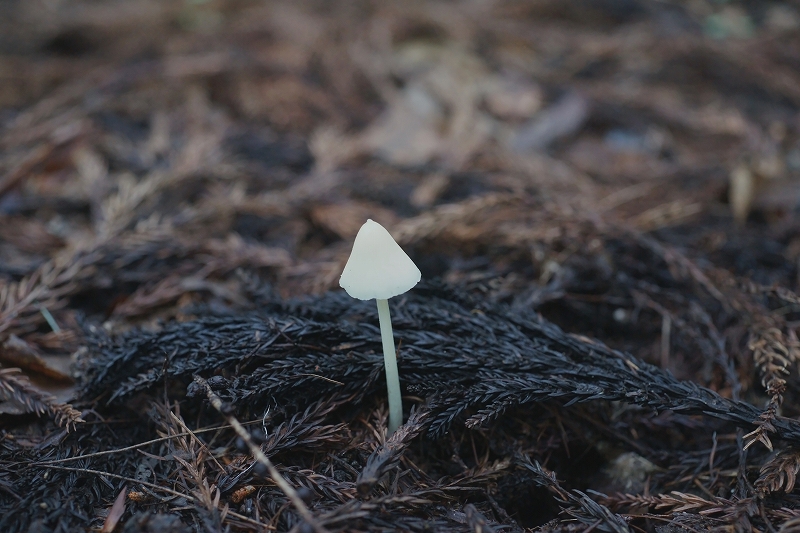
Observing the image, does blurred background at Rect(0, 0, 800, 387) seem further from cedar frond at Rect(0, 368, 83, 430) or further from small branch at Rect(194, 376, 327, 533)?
small branch at Rect(194, 376, 327, 533)

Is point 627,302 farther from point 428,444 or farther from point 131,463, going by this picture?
point 131,463

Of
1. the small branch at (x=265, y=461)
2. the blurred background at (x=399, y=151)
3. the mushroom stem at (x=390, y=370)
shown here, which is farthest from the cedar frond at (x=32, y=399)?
the mushroom stem at (x=390, y=370)

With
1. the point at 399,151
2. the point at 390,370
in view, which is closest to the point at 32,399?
the point at 390,370

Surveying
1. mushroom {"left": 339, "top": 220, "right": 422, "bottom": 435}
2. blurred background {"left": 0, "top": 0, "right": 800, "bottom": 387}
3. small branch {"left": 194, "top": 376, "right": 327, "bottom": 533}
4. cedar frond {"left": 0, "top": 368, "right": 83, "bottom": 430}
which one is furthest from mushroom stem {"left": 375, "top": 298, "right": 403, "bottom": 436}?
cedar frond {"left": 0, "top": 368, "right": 83, "bottom": 430}

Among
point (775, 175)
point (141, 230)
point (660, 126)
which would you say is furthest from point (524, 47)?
point (141, 230)

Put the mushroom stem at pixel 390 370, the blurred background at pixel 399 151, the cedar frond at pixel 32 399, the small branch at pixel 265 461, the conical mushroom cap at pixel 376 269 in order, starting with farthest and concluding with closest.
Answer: the blurred background at pixel 399 151 → the cedar frond at pixel 32 399 → the mushroom stem at pixel 390 370 → the conical mushroom cap at pixel 376 269 → the small branch at pixel 265 461

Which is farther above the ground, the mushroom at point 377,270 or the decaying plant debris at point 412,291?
the mushroom at point 377,270

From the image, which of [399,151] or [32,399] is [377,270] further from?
[399,151]

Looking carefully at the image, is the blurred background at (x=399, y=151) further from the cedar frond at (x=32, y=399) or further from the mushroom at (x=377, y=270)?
the mushroom at (x=377, y=270)
